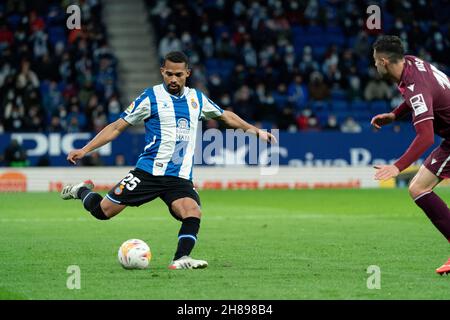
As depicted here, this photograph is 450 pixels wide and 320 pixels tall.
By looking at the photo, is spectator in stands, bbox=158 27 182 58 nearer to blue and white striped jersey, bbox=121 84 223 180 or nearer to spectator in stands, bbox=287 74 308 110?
spectator in stands, bbox=287 74 308 110

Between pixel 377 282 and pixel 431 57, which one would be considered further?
pixel 431 57

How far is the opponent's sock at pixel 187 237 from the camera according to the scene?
368 inches

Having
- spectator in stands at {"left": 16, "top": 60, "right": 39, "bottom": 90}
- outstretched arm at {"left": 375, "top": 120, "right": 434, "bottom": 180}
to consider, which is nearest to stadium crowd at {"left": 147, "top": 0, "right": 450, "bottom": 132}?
spectator in stands at {"left": 16, "top": 60, "right": 39, "bottom": 90}

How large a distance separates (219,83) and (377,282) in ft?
63.9

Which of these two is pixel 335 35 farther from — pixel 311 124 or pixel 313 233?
pixel 313 233

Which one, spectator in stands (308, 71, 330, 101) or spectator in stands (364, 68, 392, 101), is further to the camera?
spectator in stands (364, 68, 392, 101)

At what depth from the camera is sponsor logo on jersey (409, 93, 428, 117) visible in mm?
8461

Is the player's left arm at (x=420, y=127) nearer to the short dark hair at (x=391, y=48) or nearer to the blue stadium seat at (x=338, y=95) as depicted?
the short dark hair at (x=391, y=48)

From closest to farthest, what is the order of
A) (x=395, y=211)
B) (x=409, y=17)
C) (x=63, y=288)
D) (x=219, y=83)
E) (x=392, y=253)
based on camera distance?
(x=63, y=288) → (x=392, y=253) → (x=395, y=211) → (x=219, y=83) → (x=409, y=17)

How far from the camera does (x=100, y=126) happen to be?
83.1ft

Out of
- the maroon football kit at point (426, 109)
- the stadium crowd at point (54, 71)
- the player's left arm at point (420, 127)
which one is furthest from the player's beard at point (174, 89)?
the stadium crowd at point (54, 71)

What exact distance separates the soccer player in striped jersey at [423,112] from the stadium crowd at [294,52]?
17.5m

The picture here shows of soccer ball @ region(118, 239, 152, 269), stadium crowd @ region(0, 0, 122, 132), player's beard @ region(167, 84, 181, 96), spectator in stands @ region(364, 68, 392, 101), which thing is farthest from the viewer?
spectator in stands @ region(364, 68, 392, 101)
